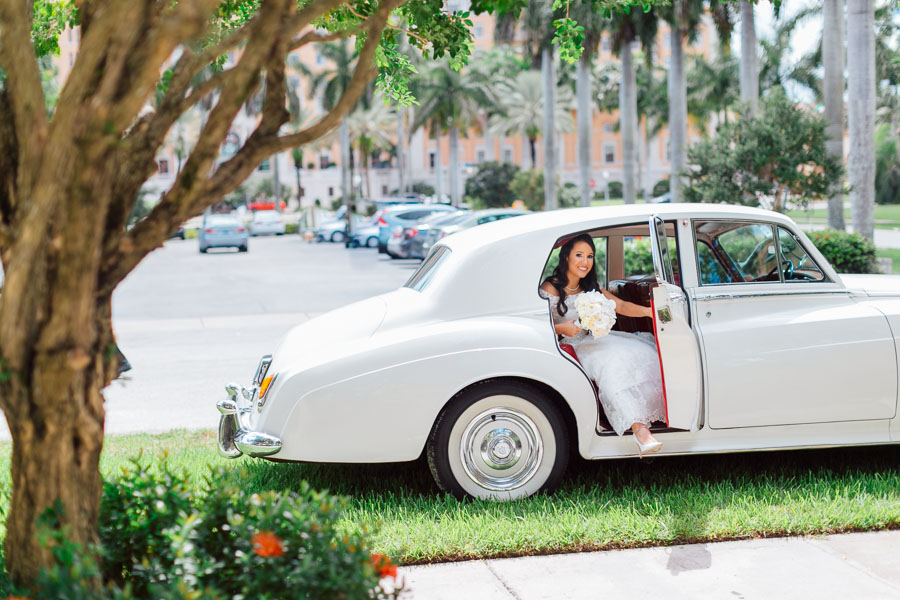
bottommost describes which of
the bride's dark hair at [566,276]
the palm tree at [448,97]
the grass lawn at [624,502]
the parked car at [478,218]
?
the grass lawn at [624,502]

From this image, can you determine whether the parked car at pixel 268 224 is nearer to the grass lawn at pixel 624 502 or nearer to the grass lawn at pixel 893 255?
the grass lawn at pixel 893 255

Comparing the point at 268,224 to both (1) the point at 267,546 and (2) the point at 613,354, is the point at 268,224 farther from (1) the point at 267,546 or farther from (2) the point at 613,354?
(1) the point at 267,546

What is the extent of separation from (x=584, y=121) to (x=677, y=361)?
30.1 metres

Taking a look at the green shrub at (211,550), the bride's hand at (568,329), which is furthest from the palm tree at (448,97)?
the green shrub at (211,550)

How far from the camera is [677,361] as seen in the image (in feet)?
17.8

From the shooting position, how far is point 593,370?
567 centimetres

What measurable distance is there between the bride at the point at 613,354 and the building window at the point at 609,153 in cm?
10412

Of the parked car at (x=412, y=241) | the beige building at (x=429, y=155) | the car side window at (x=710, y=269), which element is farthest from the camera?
the beige building at (x=429, y=155)

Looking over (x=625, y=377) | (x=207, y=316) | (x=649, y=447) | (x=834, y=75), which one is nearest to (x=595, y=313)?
(x=625, y=377)

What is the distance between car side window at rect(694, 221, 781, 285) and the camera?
238 inches

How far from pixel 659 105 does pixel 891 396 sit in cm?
7493

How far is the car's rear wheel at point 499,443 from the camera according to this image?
532 centimetres

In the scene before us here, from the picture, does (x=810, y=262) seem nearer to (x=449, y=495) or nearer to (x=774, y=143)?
(x=449, y=495)

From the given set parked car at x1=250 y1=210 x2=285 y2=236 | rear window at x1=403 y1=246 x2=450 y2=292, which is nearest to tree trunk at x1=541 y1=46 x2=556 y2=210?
parked car at x1=250 y1=210 x2=285 y2=236
